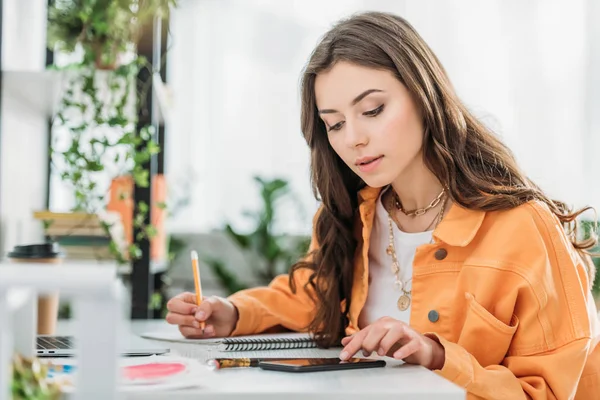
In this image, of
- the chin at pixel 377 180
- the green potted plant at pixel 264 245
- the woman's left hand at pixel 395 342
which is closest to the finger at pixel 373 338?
the woman's left hand at pixel 395 342

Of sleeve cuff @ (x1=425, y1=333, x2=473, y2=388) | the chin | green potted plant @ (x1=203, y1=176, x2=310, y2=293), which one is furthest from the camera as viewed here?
green potted plant @ (x1=203, y1=176, x2=310, y2=293)

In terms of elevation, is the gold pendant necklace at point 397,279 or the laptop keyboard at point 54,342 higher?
the gold pendant necklace at point 397,279

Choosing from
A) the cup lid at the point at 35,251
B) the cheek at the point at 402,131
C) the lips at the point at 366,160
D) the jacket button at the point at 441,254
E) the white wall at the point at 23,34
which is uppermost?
the white wall at the point at 23,34

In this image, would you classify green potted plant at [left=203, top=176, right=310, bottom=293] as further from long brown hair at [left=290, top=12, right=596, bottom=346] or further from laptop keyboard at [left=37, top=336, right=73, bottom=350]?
laptop keyboard at [left=37, top=336, right=73, bottom=350]

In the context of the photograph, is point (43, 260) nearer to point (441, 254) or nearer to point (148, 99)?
point (441, 254)

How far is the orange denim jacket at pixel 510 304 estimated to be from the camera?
42.8 inches

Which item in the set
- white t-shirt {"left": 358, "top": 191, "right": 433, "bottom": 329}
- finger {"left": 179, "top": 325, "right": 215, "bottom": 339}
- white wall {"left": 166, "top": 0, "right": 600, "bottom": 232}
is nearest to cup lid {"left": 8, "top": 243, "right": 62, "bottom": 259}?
finger {"left": 179, "top": 325, "right": 215, "bottom": 339}

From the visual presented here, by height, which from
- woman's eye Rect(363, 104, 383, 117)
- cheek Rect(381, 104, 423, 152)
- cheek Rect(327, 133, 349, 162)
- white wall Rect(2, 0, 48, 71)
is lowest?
cheek Rect(327, 133, 349, 162)

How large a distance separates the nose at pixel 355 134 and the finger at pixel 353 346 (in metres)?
0.41

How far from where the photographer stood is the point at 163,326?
1612 millimetres

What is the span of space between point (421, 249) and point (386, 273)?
204mm

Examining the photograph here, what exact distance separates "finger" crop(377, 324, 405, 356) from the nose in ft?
1.34

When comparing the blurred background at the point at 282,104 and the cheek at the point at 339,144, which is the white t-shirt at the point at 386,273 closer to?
the cheek at the point at 339,144

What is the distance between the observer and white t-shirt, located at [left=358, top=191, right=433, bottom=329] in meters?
1.43
